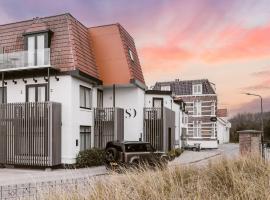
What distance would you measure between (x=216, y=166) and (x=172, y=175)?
177 centimetres

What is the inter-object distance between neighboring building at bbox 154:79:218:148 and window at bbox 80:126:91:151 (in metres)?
26.7

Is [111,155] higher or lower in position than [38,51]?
lower

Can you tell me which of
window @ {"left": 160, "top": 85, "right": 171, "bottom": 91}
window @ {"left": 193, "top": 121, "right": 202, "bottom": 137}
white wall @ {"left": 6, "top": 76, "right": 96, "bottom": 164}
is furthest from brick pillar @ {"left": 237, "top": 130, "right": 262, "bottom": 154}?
window @ {"left": 160, "top": 85, "right": 171, "bottom": 91}

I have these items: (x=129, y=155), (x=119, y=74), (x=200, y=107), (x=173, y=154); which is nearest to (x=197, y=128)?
(x=200, y=107)

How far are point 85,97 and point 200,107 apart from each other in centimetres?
2972

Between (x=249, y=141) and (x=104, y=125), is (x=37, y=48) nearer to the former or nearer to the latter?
(x=104, y=125)

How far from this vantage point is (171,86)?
2164 inches

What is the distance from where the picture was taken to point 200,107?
51969mm

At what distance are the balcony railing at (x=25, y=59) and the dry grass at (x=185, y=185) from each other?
15.6m

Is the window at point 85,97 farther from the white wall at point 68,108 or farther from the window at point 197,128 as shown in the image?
the window at point 197,128

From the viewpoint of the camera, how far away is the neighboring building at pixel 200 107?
51.3 metres

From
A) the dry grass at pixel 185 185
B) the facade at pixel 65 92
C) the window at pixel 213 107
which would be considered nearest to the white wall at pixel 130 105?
the facade at pixel 65 92

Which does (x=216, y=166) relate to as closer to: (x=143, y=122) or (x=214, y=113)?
(x=143, y=122)

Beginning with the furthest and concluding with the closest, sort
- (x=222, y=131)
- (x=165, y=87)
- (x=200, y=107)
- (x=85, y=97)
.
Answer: (x=222, y=131)
(x=165, y=87)
(x=200, y=107)
(x=85, y=97)
